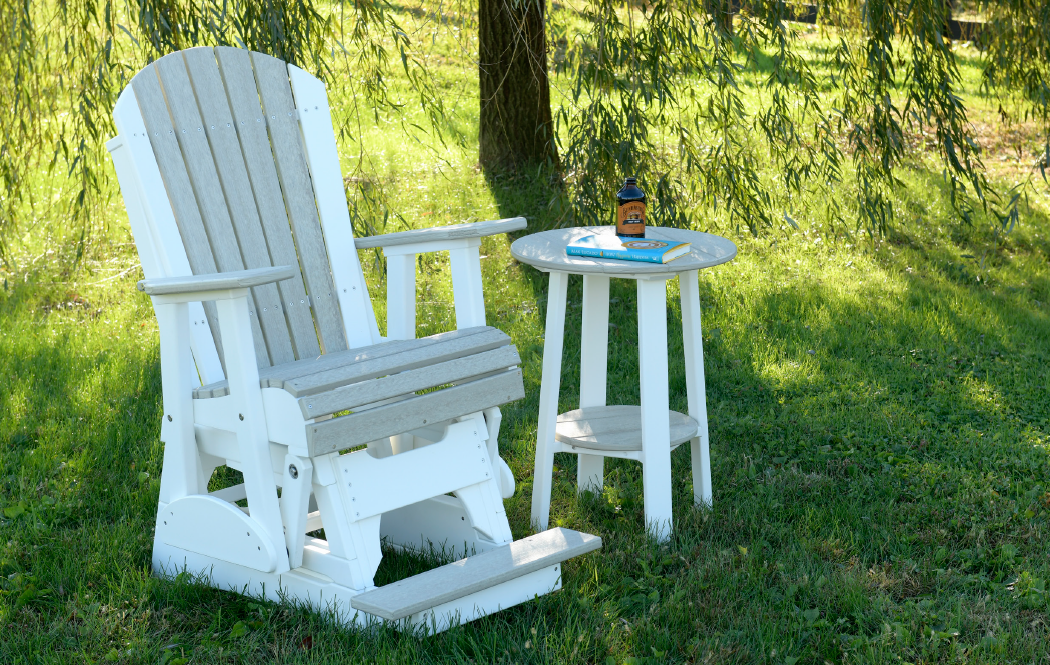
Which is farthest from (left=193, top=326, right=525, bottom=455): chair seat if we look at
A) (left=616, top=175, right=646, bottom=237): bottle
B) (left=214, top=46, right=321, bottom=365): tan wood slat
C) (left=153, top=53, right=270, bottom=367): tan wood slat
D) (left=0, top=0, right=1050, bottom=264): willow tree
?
(left=0, top=0, right=1050, bottom=264): willow tree

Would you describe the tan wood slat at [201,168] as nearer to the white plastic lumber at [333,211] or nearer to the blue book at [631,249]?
the white plastic lumber at [333,211]

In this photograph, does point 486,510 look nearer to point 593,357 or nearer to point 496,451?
point 496,451

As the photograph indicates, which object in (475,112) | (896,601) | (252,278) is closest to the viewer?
(252,278)

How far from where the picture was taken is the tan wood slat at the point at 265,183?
3008 mm

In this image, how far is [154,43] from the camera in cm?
354

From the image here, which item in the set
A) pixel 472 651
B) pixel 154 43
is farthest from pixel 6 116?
pixel 472 651

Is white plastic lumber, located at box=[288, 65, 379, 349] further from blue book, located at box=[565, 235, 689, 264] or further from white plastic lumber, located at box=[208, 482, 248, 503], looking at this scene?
blue book, located at box=[565, 235, 689, 264]

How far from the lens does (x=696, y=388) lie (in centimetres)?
305

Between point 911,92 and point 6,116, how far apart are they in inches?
147

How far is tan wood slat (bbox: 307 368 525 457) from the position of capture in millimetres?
2336

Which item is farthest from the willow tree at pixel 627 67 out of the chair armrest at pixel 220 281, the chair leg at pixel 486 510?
the chair leg at pixel 486 510

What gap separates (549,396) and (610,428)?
0.26m

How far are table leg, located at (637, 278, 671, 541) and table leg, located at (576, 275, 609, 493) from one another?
12.4 inches

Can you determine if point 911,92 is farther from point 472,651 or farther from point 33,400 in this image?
point 33,400
